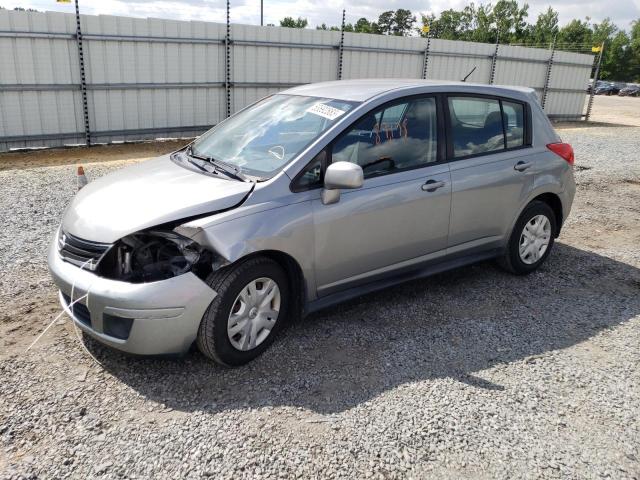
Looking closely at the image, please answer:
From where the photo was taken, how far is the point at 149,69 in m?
11.8

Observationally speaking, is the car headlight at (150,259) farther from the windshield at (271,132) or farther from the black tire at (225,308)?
the windshield at (271,132)

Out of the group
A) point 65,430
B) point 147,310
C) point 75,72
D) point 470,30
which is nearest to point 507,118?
point 147,310

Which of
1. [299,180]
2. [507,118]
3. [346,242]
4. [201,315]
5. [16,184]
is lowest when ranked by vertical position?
[16,184]

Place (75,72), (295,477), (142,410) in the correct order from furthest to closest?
(75,72) < (142,410) < (295,477)

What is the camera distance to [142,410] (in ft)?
10.0

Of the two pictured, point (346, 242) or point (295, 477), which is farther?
point (346, 242)

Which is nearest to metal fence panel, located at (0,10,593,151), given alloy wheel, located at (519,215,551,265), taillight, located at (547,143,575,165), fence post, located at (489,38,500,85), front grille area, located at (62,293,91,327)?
fence post, located at (489,38,500,85)

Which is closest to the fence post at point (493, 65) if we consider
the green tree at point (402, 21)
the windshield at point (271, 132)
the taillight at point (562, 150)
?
the taillight at point (562, 150)

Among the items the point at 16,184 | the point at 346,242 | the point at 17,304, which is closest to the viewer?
the point at 346,242

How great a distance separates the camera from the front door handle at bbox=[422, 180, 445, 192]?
4.17m

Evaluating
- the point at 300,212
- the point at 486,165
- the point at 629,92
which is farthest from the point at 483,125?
the point at 629,92

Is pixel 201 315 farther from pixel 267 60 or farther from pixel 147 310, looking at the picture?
pixel 267 60

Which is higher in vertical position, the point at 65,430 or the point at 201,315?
the point at 201,315

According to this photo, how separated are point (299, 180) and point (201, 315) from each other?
3.52 ft
